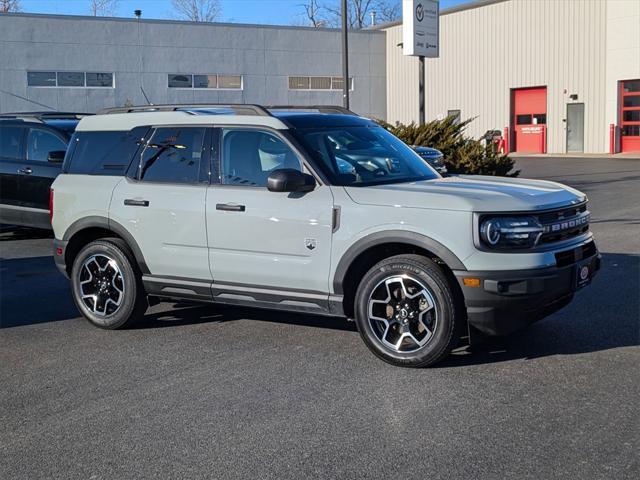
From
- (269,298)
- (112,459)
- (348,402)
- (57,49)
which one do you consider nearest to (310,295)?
(269,298)

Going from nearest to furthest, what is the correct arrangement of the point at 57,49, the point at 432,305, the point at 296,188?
the point at 432,305, the point at 296,188, the point at 57,49

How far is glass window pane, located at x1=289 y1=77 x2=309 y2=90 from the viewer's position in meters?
Result: 44.9

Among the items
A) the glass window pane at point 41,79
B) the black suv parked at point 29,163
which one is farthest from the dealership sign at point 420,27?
the glass window pane at point 41,79

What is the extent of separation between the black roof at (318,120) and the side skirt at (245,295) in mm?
1350

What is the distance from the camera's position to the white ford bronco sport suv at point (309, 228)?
220 inches

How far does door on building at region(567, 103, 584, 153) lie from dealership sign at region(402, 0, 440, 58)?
16743mm

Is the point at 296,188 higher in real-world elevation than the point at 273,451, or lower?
higher

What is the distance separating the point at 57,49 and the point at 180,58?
613 cm

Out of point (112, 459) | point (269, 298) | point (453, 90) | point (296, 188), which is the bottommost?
point (112, 459)

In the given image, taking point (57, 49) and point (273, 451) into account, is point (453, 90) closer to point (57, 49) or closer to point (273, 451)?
point (57, 49)

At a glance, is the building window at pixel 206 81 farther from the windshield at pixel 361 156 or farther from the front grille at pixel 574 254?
the front grille at pixel 574 254

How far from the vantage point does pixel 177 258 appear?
683 cm

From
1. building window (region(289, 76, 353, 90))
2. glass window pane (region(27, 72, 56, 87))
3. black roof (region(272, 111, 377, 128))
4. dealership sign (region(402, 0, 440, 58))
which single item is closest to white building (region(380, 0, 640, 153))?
building window (region(289, 76, 353, 90))

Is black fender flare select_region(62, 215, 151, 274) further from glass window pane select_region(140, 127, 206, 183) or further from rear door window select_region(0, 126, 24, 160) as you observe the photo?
rear door window select_region(0, 126, 24, 160)
